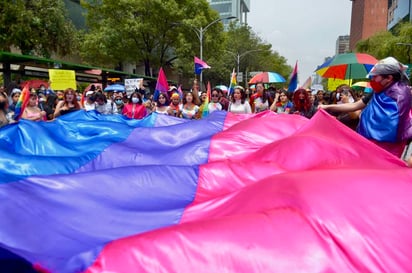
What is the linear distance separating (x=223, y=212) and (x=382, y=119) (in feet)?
6.54

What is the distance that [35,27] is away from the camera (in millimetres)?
21719

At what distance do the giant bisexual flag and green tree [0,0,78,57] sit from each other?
19860 mm

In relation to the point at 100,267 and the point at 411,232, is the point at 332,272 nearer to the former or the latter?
the point at 411,232

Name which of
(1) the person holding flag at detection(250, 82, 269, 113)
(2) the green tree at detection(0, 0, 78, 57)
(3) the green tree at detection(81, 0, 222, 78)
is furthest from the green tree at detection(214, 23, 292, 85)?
(1) the person holding flag at detection(250, 82, 269, 113)

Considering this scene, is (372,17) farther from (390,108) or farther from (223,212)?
(223,212)

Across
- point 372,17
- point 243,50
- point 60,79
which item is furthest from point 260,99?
point 372,17

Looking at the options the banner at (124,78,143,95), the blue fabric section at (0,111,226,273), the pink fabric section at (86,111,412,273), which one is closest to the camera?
the pink fabric section at (86,111,412,273)

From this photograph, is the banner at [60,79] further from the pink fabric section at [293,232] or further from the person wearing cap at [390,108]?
the pink fabric section at [293,232]

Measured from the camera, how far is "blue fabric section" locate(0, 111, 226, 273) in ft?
6.40

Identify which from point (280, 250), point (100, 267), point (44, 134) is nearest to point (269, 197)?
point (280, 250)

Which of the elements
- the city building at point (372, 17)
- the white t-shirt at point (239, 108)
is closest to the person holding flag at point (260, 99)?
the white t-shirt at point (239, 108)

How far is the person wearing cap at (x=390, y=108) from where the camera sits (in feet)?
11.1

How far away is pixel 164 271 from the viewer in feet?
5.22

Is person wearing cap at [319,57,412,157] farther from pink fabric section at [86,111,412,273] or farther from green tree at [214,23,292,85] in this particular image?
green tree at [214,23,292,85]
